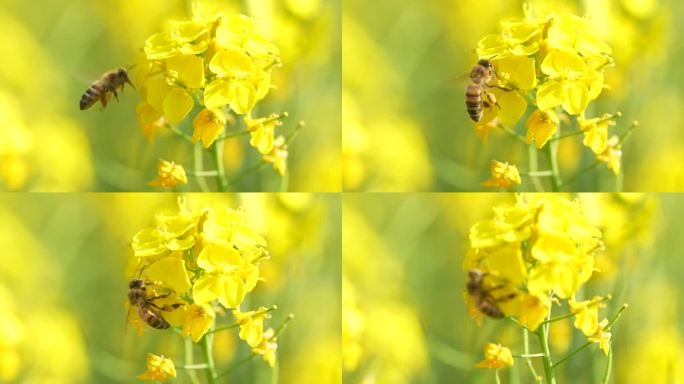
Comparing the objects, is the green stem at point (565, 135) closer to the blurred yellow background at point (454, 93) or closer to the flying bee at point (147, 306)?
the blurred yellow background at point (454, 93)

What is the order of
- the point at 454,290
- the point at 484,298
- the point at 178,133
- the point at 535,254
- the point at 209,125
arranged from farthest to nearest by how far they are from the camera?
the point at 454,290 < the point at 178,133 < the point at 209,125 < the point at 484,298 < the point at 535,254

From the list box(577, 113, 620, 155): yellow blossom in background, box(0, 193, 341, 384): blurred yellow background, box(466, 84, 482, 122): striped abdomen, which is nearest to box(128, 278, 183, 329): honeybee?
box(0, 193, 341, 384): blurred yellow background

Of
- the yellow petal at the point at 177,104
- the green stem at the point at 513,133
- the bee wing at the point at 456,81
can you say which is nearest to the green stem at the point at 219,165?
the yellow petal at the point at 177,104

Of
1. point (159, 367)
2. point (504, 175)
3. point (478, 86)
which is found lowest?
point (159, 367)

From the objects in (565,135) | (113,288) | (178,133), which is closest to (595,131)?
(565,135)

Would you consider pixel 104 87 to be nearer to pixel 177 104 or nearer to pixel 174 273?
pixel 177 104

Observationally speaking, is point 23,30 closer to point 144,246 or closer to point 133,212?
point 133,212

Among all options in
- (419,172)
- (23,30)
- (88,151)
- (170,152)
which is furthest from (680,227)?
(23,30)
